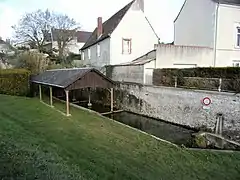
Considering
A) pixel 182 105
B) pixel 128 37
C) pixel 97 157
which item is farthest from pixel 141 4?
pixel 97 157

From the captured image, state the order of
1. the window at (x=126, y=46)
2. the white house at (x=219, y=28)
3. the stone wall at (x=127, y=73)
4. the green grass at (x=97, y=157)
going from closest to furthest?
the green grass at (x=97, y=157) < the stone wall at (x=127, y=73) < the white house at (x=219, y=28) < the window at (x=126, y=46)

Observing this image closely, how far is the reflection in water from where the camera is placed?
12.0m

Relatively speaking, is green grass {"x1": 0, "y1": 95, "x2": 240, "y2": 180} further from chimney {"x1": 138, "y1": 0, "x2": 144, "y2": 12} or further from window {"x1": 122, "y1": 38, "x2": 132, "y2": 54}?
chimney {"x1": 138, "y1": 0, "x2": 144, "y2": 12}

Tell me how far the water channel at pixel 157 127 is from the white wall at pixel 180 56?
14.0ft

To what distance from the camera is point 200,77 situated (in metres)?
14.5

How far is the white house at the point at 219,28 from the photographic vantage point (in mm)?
19109

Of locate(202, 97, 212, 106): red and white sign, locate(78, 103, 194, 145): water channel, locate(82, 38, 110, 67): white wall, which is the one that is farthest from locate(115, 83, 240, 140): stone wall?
locate(82, 38, 110, 67): white wall

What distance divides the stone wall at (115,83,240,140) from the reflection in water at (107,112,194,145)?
0.50m

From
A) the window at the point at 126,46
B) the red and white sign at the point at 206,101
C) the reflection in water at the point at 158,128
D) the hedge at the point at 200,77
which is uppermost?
the window at the point at 126,46

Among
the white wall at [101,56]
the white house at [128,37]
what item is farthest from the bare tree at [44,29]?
the white house at [128,37]

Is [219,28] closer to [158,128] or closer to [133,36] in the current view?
[133,36]

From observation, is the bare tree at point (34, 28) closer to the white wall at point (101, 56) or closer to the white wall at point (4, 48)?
the white wall at point (4, 48)

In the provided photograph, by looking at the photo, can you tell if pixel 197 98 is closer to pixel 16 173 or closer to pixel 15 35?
pixel 16 173

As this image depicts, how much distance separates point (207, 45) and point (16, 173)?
18.4m
